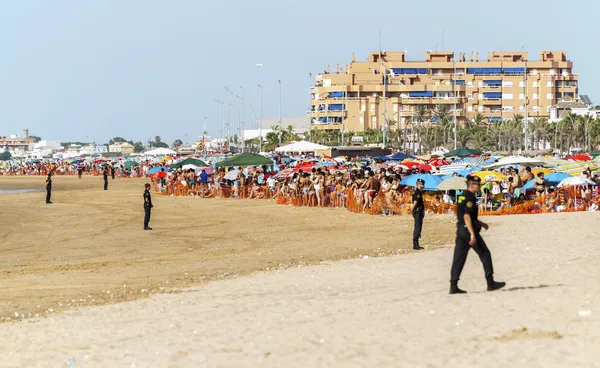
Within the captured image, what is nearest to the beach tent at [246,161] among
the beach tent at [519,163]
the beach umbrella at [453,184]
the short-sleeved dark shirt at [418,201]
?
the beach tent at [519,163]

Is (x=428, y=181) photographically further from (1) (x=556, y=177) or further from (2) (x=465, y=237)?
(2) (x=465, y=237)

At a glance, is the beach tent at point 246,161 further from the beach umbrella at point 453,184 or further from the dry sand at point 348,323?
the dry sand at point 348,323

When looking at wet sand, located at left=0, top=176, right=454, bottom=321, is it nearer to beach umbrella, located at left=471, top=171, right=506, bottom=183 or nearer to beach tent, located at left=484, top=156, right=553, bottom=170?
beach umbrella, located at left=471, top=171, right=506, bottom=183

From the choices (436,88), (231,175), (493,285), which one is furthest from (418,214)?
(436,88)

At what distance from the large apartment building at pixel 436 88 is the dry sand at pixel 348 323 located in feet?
413

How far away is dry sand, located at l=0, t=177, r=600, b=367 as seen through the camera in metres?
8.45

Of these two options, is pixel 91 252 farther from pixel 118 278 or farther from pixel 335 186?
pixel 335 186

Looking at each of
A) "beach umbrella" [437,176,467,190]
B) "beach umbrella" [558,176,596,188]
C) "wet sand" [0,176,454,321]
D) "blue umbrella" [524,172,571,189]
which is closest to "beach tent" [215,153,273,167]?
"wet sand" [0,176,454,321]

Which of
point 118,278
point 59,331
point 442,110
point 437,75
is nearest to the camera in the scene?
point 59,331

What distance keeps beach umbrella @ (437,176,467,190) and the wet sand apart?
62.1 inches

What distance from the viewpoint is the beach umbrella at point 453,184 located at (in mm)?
27016

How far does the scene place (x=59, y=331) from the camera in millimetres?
10586

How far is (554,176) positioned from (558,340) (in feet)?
68.5

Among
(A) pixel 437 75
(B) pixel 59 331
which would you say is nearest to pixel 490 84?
(A) pixel 437 75
